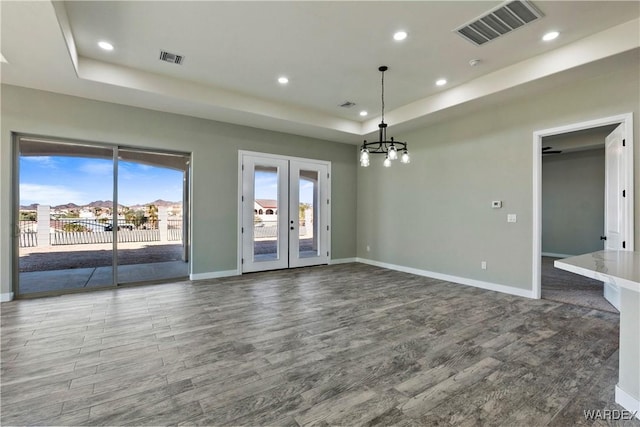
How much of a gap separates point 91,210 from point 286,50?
4300 mm

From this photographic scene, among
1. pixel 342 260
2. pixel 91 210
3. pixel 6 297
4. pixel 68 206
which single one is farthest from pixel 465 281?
pixel 6 297

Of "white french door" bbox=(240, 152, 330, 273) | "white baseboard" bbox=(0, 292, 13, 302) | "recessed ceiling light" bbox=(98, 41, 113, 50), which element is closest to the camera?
"recessed ceiling light" bbox=(98, 41, 113, 50)

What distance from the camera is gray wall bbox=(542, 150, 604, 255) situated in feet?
26.5

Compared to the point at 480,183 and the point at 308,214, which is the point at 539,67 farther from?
the point at 308,214

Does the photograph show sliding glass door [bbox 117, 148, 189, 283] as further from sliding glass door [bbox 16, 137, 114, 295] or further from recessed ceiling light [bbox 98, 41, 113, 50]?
recessed ceiling light [bbox 98, 41, 113, 50]

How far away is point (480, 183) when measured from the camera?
5.37 m

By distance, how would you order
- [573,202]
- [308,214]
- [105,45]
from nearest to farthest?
[105,45] < [308,214] < [573,202]

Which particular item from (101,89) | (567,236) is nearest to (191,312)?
(101,89)

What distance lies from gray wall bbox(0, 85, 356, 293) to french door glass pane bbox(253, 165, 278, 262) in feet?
1.49

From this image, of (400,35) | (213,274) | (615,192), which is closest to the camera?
(400,35)

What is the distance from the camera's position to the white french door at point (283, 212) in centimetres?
642

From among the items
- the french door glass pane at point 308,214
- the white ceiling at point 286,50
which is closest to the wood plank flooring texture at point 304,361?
the french door glass pane at point 308,214

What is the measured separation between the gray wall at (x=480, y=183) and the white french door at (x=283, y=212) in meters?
1.49

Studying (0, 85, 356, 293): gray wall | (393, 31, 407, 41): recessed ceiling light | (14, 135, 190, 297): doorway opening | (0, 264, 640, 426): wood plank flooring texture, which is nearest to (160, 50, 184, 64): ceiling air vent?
(0, 85, 356, 293): gray wall
